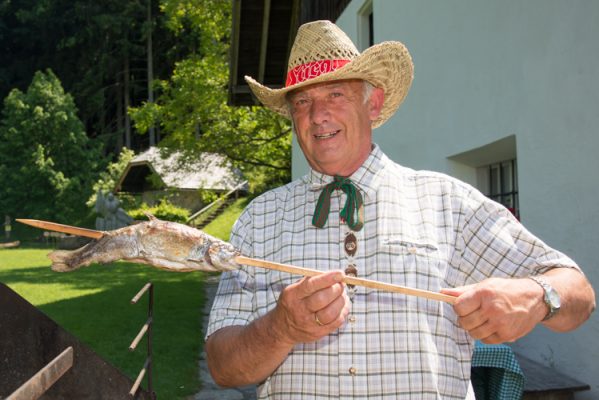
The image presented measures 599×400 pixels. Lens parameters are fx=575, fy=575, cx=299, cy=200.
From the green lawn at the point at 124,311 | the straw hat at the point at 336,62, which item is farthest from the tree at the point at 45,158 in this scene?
the straw hat at the point at 336,62

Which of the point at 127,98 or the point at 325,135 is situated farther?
the point at 127,98

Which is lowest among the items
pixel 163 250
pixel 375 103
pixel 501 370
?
pixel 501 370

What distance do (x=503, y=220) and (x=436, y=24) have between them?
14.4 ft

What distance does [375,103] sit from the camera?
2.28 m

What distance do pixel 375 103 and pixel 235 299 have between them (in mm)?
943

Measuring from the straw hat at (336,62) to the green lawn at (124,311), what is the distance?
3636 mm

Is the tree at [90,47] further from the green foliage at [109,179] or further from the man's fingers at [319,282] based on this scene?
the man's fingers at [319,282]

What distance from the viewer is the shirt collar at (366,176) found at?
6.76 feet

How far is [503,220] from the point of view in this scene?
74.0 inches

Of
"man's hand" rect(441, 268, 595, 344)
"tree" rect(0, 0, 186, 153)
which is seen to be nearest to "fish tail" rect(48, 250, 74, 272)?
"man's hand" rect(441, 268, 595, 344)

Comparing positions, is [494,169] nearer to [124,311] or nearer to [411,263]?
[411,263]

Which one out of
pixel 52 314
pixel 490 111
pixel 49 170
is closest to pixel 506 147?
pixel 490 111

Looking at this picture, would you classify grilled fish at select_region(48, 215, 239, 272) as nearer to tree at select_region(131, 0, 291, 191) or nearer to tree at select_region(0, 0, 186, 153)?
tree at select_region(131, 0, 291, 191)

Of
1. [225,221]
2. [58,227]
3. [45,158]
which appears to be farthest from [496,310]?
[45,158]
